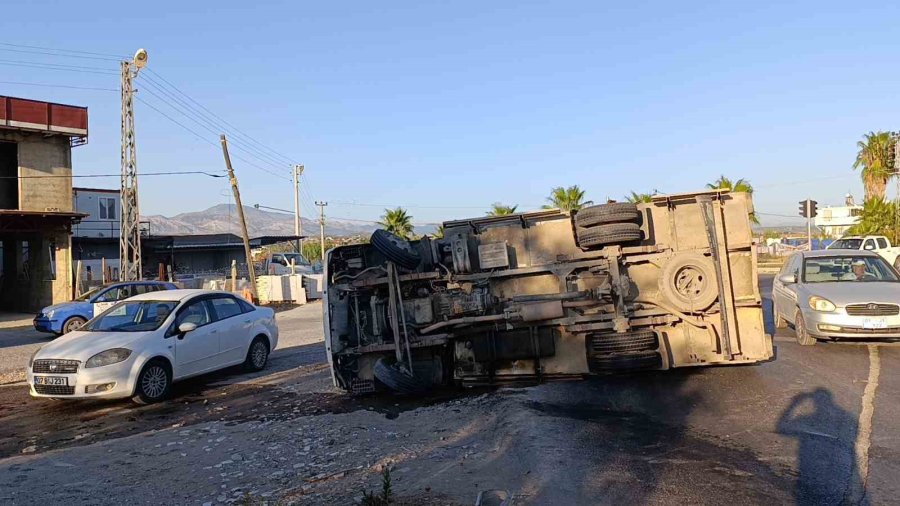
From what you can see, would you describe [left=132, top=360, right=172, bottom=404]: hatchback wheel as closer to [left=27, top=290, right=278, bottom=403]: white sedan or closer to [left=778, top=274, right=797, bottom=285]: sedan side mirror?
[left=27, top=290, right=278, bottom=403]: white sedan

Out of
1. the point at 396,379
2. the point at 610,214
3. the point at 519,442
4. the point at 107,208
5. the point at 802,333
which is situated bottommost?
the point at 519,442

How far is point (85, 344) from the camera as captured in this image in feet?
29.7

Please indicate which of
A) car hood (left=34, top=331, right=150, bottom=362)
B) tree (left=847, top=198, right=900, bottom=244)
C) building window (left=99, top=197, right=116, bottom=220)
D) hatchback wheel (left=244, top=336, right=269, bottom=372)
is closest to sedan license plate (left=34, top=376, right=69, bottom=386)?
car hood (left=34, top=331, right=150, bottom=362)

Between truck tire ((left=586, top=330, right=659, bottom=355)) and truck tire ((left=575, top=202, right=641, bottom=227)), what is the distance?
4.57 feet

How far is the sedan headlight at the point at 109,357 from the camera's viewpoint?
8.67 m

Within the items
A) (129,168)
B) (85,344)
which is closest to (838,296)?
(85,344)

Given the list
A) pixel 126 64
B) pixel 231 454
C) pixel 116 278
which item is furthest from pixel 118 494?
pixel 116 278

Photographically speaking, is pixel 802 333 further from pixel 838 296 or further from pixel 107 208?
pixel 107 208

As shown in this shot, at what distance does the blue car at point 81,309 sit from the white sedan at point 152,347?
8.24m

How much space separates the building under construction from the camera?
27.1m

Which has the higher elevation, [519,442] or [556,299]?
[556,299]

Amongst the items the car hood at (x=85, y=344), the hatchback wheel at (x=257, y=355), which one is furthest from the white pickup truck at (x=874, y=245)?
the car hood at (x=85, y=344)

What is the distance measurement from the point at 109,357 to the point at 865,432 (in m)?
8.84

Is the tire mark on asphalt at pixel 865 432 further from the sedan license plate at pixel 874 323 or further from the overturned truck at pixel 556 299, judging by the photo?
the overturned truck at pixel 556 299
